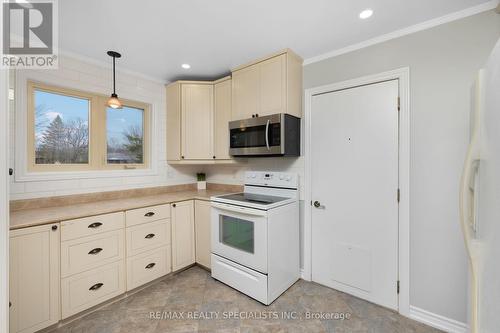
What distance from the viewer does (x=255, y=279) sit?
2.07 metres

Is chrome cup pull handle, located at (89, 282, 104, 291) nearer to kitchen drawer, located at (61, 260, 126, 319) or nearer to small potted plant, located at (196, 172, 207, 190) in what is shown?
kitchen drawer, located at (61, 260, 126, 319)

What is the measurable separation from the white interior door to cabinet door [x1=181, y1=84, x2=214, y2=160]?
54.0 inches

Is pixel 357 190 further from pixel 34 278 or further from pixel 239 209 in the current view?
pixel 34 278

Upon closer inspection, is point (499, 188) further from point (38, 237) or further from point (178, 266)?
point (178, 266)

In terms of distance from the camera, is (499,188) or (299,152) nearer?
(499,188)

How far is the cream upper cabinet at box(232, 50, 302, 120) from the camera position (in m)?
2.24

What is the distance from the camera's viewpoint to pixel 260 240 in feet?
6.69

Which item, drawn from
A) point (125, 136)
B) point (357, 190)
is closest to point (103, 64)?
point (125, 136)

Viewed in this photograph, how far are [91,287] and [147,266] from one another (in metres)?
0.50

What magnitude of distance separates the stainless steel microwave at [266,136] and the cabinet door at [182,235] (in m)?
0.90

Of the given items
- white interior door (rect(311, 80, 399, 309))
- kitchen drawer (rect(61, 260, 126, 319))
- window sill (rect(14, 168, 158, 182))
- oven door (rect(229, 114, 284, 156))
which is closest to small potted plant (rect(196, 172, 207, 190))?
window sill (rect(14, 168, 158, 182))

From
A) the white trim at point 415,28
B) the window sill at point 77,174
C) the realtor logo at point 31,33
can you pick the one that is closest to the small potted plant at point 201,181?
the window sill at point 77,174

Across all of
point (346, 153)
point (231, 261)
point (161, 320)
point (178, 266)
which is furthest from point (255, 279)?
point (346, 153)

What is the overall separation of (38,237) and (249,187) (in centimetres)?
201
